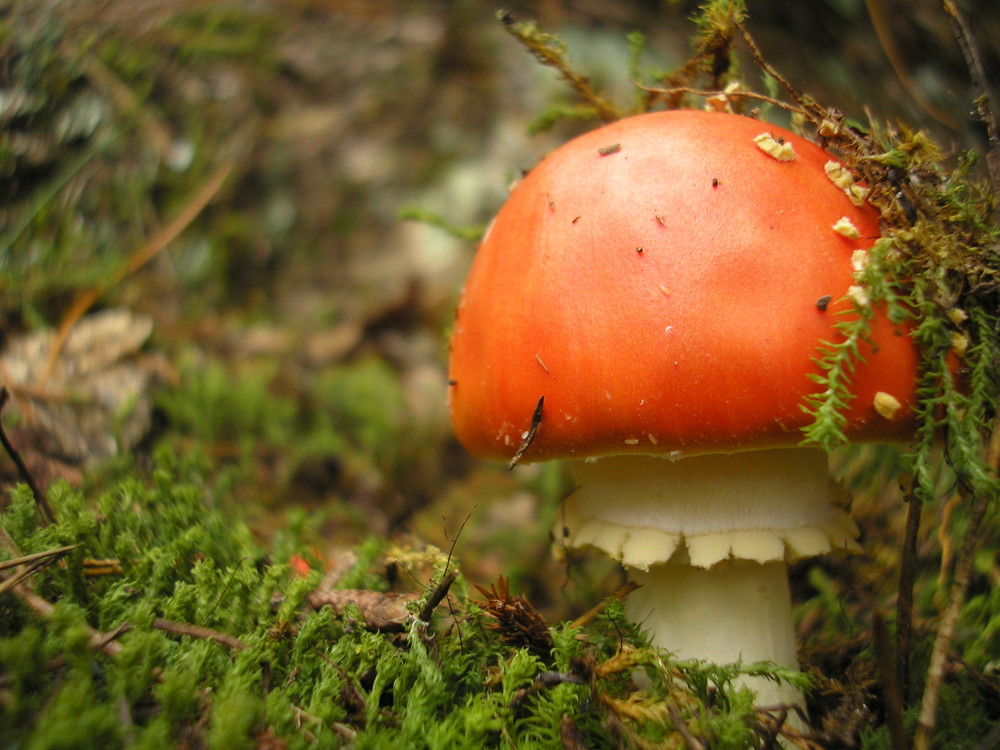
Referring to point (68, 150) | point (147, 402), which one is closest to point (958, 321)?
point (147, 402)

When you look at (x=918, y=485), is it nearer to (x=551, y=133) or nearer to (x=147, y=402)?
(x=147, y=402)

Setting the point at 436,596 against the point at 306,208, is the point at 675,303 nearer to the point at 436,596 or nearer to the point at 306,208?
the point at 436,596

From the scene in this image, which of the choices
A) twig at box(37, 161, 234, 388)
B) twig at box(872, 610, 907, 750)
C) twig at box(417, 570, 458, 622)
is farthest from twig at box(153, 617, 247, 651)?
twig at box(37, 161, 234, 388)

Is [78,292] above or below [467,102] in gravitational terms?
above

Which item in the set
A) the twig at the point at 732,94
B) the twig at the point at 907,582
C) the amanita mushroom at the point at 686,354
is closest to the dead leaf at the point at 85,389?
the amanita mushroom at the point at 686,354

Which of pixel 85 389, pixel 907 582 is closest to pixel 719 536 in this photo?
pixel 907 582

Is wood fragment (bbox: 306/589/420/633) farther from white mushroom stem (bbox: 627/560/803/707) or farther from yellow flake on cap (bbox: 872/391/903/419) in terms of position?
yellow flake on cap (bbox: 872/391/903/419)

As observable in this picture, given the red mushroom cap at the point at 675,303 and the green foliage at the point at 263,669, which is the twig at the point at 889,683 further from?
the red mushroom cap at the point at 675,303
